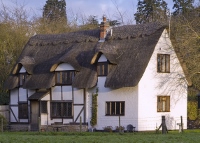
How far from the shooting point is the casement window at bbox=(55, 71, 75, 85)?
131ft

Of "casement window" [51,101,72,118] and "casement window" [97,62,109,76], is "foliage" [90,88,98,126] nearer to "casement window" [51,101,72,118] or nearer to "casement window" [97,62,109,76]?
"casement window" [97,62,109,76]

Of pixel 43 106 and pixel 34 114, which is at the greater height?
pixel 43 106

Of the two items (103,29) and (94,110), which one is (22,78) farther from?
(103,29)

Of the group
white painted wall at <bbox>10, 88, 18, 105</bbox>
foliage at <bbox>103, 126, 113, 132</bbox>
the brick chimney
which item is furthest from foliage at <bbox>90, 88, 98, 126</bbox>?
white painted wall at <bbox>10, 88, 18, 105</bbox>

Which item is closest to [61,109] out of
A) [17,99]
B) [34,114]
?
[34,114]

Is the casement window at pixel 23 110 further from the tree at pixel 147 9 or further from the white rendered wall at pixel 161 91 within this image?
the tree at pixel 147 9

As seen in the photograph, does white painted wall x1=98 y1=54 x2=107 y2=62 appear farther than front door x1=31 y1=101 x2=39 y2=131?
No

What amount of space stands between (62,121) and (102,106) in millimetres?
3687

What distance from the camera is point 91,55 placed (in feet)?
131

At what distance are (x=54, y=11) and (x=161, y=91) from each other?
36937 millimetres

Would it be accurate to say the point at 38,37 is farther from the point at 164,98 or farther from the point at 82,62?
the point at 164,98

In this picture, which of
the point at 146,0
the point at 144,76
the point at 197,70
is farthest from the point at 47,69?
the point at 146,0

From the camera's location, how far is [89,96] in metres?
39.2

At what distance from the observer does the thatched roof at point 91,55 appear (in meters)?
37.4
